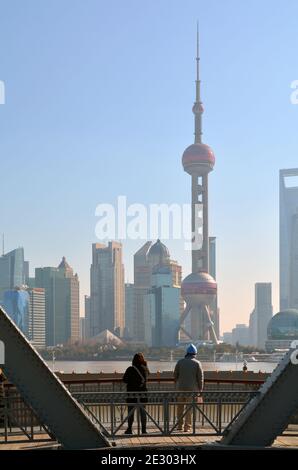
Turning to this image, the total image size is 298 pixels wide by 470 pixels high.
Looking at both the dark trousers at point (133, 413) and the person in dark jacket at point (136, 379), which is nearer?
the dark trousers at point (133, 413)

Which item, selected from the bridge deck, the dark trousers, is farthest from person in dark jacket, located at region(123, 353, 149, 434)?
the bridge deck

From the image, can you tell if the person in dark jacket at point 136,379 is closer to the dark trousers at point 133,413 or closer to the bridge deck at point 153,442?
the dark trousers at point 133,413

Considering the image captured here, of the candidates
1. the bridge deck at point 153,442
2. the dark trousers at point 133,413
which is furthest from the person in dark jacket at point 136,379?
the bridge deck at point 153,442

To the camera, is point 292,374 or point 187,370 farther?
point 187,370

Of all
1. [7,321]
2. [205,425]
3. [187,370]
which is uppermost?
[7,321]

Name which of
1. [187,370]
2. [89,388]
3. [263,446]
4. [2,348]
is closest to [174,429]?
[187,370]

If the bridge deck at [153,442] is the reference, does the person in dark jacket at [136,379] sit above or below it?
above

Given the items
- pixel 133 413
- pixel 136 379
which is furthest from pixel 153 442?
pixel 136 379

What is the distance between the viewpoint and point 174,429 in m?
14.6

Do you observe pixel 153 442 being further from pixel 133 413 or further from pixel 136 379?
pixel 136 379

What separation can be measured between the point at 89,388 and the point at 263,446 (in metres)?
9.52

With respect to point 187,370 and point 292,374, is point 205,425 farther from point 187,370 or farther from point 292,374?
point 292,374
